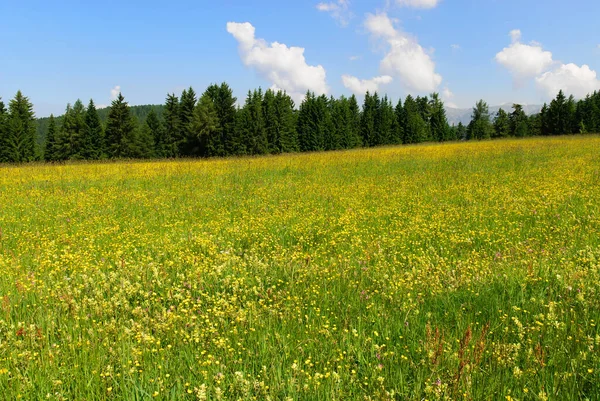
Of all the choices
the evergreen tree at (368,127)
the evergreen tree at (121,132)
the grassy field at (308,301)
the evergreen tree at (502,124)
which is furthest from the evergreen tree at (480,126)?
the grassy field at (308,301)

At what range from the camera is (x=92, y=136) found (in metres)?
51.6

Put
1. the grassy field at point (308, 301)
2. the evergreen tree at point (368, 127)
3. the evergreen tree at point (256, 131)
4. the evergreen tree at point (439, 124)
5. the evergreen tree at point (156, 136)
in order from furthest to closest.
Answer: the evergreen tree at point (439, 124)
the evergreen tree at point (368, 127)
the evergreen tree at point (156, 136)
the evergreen tree at point (256, 131)
the grassy field at point (308, 301)

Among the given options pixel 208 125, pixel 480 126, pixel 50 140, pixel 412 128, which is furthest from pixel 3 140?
pixel 480 126

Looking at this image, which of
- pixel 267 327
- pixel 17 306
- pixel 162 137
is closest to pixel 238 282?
pixel 267 327

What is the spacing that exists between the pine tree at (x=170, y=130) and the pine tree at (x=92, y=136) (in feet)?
28.7

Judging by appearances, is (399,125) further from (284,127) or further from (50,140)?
(50,140)

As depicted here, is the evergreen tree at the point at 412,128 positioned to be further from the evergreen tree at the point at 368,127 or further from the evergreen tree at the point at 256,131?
the evergreen tree at the point at 256,131

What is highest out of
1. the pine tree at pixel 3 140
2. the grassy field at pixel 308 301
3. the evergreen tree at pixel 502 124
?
the evergreen tree at pixel 502 124

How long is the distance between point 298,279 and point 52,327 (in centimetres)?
256

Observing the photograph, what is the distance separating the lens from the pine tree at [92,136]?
5097 cm

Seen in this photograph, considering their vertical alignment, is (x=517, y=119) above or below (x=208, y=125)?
above

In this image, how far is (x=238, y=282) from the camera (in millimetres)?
4285

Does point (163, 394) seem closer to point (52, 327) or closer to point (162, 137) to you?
point (52, 327)

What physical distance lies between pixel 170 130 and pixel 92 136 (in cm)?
1118
